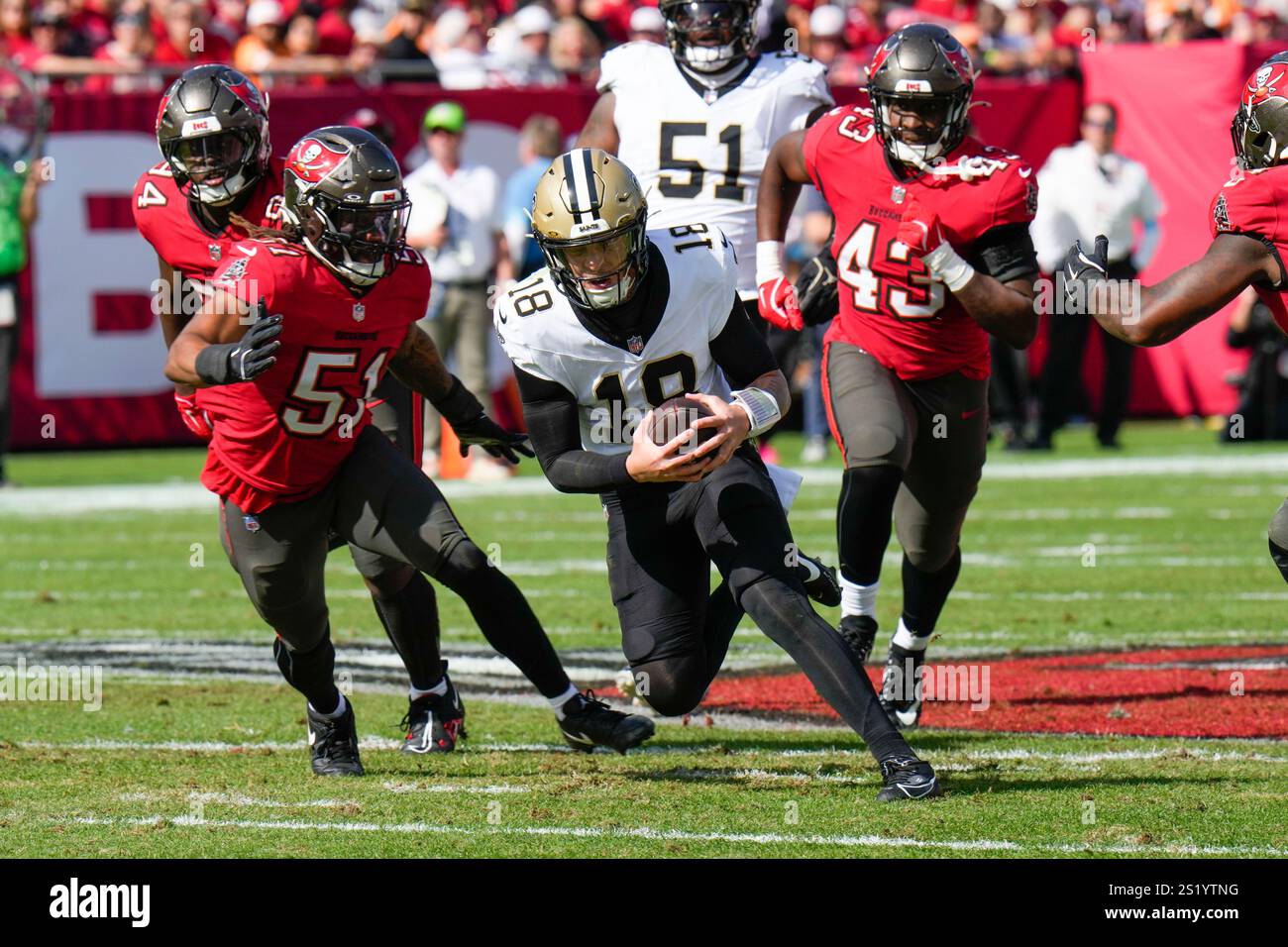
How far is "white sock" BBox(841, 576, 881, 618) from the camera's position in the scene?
6211 mm

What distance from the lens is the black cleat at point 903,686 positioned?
6.03 m

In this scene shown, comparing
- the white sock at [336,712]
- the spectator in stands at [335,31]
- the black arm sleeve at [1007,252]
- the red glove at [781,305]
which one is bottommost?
the white sock at [336,712]

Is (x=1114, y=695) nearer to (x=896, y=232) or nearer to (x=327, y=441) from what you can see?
(x=896, y=232)

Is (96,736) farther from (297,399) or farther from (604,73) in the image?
(604,73)

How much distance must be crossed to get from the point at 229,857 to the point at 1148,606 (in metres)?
4.76

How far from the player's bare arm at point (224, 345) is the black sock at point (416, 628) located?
3.11 ft

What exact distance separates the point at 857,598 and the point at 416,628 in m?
1.36

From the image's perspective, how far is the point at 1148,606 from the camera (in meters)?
8.13

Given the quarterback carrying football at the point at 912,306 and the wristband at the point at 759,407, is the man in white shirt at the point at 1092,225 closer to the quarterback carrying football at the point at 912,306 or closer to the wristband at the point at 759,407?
the quarterback carrying football at the point at 912,306

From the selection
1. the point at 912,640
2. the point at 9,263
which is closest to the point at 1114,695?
the point at 912,640

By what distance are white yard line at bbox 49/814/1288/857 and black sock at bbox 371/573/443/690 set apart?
108cm

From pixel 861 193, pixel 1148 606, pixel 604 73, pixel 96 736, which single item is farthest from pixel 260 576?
pixel 1148 606

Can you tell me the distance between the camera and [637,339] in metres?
5.21

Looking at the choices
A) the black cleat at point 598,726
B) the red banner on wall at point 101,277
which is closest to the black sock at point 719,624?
the black cleat at point 598,726
